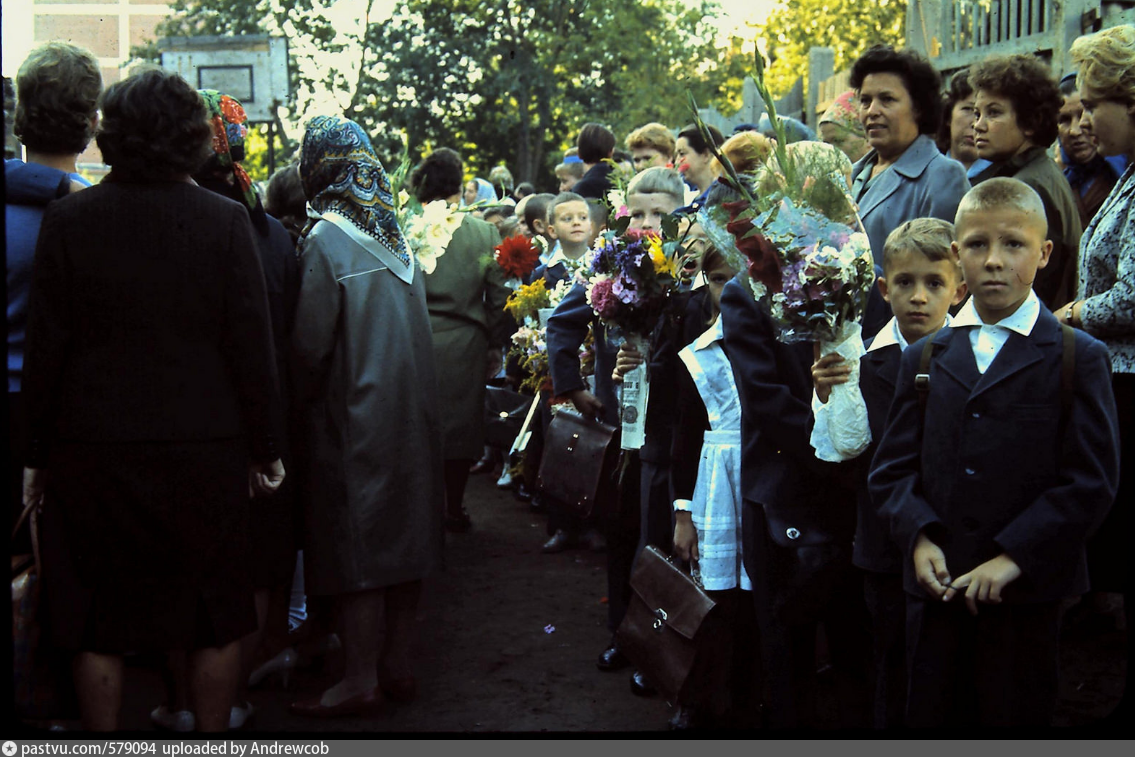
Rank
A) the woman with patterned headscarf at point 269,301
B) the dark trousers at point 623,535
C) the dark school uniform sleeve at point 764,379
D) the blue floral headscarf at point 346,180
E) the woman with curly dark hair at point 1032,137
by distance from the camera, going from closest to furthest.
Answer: the dark school uniform sleeve at point 764,379
the woman with patterned headscarf at point 269,301
the blue floral headscarf at point 346,180
the woman with curly dark hair at point 1032,137
the dark trousers at point 623,535

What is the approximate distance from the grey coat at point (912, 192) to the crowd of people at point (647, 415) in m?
0.01

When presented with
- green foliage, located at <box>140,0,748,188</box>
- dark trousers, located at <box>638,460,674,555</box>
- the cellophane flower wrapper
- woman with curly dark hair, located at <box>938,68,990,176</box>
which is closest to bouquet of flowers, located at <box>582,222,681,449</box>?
dark trousers, located at <box>638,460,674,555</box>

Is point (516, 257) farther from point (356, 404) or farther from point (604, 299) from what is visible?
point (356, 404)

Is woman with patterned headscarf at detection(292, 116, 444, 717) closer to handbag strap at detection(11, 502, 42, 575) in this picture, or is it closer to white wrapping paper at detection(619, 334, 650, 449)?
white wrapping paper at detection(619, 334, 650, 449)

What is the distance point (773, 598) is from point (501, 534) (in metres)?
4.31

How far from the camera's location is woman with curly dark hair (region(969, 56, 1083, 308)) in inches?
194

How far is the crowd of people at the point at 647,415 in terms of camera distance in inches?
122

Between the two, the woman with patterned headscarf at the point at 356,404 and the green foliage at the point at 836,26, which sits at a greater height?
the green foliage at the point at 836,26

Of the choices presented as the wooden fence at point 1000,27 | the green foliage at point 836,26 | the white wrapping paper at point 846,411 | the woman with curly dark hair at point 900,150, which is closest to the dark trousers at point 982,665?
the white wrapping paper at point 846,411

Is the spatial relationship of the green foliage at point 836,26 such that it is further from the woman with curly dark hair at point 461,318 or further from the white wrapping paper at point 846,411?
the white wrapping paper at point 846,411

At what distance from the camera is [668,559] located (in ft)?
13.7

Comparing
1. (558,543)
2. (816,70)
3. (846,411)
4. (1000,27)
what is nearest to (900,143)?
(846,411)

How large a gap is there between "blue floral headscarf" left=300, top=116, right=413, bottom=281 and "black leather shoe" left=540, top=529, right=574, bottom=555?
3107mm
